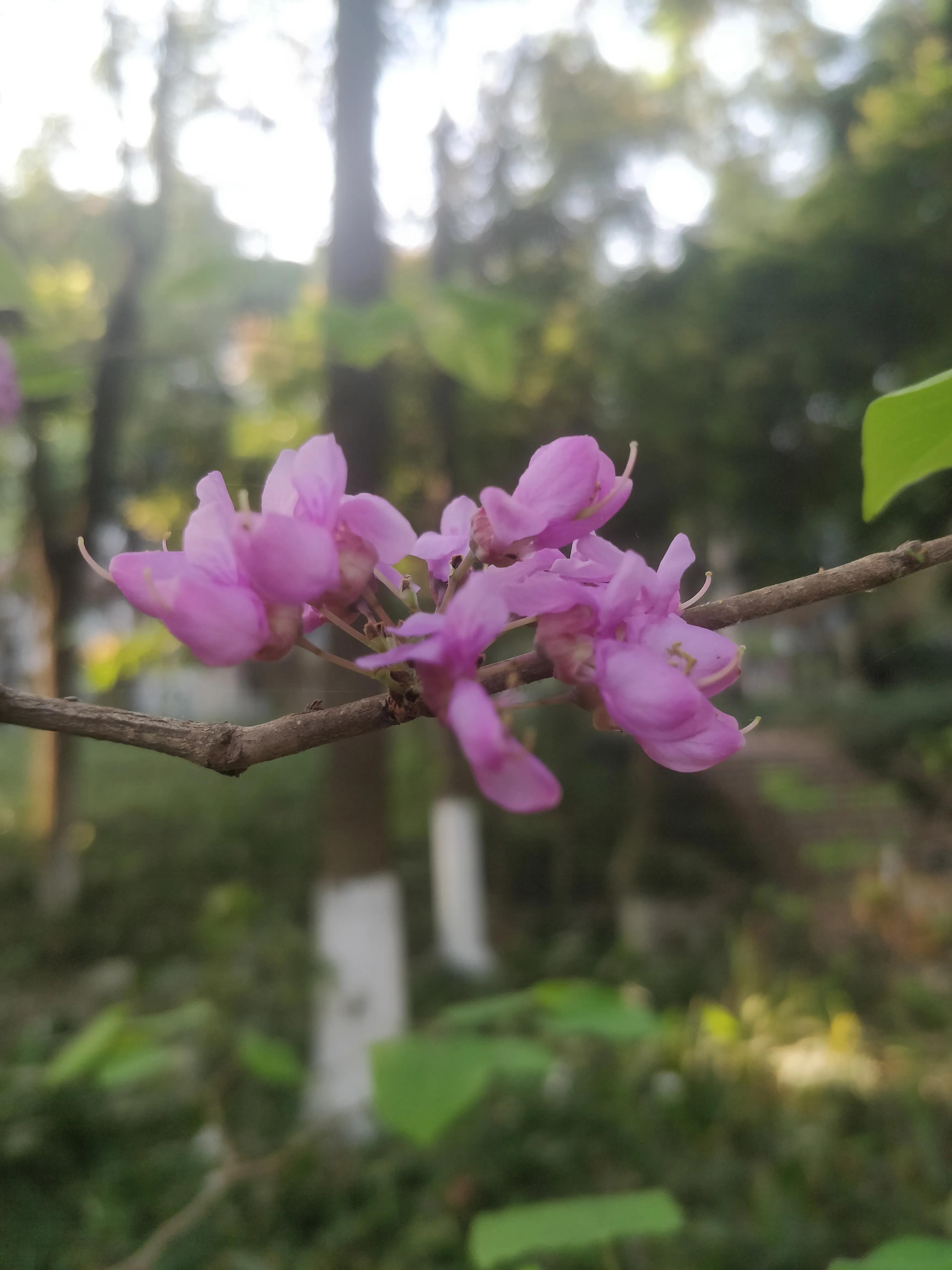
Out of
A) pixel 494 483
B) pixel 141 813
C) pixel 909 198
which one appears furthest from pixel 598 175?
pixel 141 813

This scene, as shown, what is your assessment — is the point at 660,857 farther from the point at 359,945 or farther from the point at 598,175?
the point at 598,175

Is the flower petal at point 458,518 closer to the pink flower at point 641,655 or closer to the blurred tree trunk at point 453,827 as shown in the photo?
the pink flower at point 641,655

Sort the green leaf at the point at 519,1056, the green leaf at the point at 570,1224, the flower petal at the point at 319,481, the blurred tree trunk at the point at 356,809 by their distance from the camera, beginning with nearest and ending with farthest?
the flower petal at the point at 319,481, the green leaf at the point at 570,1224, the green leaf at the point at 519,1056, the blurred tree trunk at the point at 356,809

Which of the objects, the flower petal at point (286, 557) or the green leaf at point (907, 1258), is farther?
the green leaf at point (907, 1258)

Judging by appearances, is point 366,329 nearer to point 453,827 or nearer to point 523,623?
point 523,623

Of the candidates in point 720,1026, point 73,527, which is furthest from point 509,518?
point 73,527

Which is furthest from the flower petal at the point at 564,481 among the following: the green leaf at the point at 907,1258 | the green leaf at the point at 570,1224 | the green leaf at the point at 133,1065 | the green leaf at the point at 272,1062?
the green leaf at the point at 272,1062

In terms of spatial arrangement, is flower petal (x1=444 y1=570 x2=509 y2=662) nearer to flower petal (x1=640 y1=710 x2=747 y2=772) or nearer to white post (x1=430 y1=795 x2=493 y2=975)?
flower petal (x1=640 y1=710 x2=747 y2=772)

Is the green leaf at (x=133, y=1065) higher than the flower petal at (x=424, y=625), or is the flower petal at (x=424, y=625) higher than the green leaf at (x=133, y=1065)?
the flower petal at (x=424, y=625)
